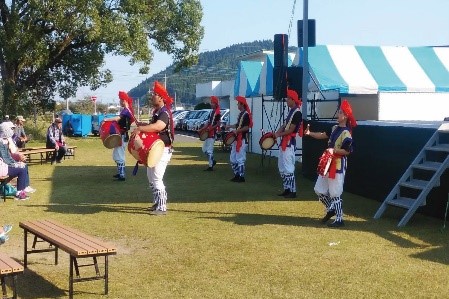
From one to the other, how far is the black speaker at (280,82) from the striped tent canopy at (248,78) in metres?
6.16

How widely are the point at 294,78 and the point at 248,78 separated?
23.5 ft

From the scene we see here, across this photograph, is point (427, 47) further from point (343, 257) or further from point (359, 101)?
point (343, 257)

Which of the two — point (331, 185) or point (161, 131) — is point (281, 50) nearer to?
point (161, 131)

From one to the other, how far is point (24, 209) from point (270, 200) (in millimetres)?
4134

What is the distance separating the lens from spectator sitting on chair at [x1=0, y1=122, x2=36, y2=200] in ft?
37.2

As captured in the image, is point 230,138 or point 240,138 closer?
point 240,138

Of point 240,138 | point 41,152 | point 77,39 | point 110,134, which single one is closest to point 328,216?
point 110,134

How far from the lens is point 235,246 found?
759 cm

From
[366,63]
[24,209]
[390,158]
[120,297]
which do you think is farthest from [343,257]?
[366,63]

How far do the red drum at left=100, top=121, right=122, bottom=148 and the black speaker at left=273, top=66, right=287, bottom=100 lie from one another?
407 cm

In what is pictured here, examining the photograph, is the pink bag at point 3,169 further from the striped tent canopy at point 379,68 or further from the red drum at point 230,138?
the striped tent canopy at point 379,68

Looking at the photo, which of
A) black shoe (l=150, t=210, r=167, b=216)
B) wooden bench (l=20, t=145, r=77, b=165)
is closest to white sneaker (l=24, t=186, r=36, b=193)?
wooden bench (l=20, t=145, r=77, b=165)

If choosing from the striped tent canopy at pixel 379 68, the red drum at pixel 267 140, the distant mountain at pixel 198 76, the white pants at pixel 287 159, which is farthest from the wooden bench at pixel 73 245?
the distant mountain at pixel 198 76

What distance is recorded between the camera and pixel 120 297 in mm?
5703
